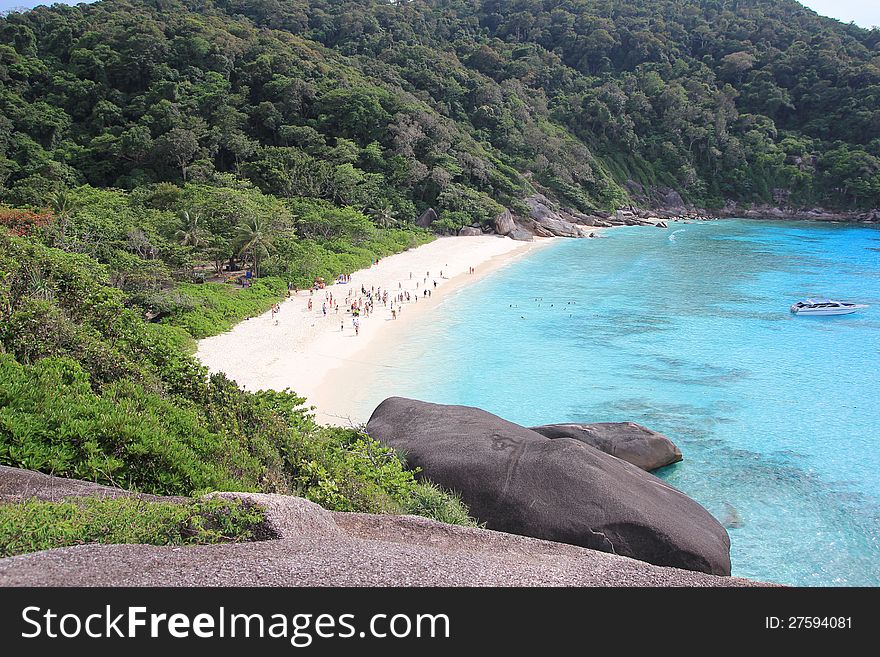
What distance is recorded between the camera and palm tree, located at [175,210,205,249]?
111ft

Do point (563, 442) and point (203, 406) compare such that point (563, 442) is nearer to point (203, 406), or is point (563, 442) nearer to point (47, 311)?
point (203, 406)

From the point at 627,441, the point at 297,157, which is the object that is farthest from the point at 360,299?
the point at 297,157

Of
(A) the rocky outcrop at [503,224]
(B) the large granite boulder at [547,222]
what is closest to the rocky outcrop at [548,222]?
(B) the large granite boulder at [547,222]

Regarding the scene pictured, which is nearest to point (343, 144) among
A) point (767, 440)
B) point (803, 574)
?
point (767, 440)

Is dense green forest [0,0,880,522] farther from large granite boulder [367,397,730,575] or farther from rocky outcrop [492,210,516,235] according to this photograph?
rocky outcrop [492,210,516,235]

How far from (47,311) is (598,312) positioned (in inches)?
1102

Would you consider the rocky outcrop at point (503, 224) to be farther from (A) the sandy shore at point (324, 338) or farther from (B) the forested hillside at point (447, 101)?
(A) the sandy shore at point (324, 338)

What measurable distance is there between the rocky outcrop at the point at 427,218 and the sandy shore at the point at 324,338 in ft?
52.8

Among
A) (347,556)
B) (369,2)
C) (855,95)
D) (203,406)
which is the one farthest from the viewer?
(369,2)

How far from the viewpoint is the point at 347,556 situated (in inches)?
230

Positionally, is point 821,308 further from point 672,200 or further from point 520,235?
point 672,200

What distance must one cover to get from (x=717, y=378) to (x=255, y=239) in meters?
25.6

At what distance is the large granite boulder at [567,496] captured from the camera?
10.3 meters

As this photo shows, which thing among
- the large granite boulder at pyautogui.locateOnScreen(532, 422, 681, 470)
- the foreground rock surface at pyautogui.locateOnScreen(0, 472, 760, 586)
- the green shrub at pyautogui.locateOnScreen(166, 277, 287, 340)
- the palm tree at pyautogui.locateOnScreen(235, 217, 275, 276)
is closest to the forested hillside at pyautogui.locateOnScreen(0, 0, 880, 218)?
the palm tree at pyautogui.locateOnScreen(235, 217, 275, 276)
